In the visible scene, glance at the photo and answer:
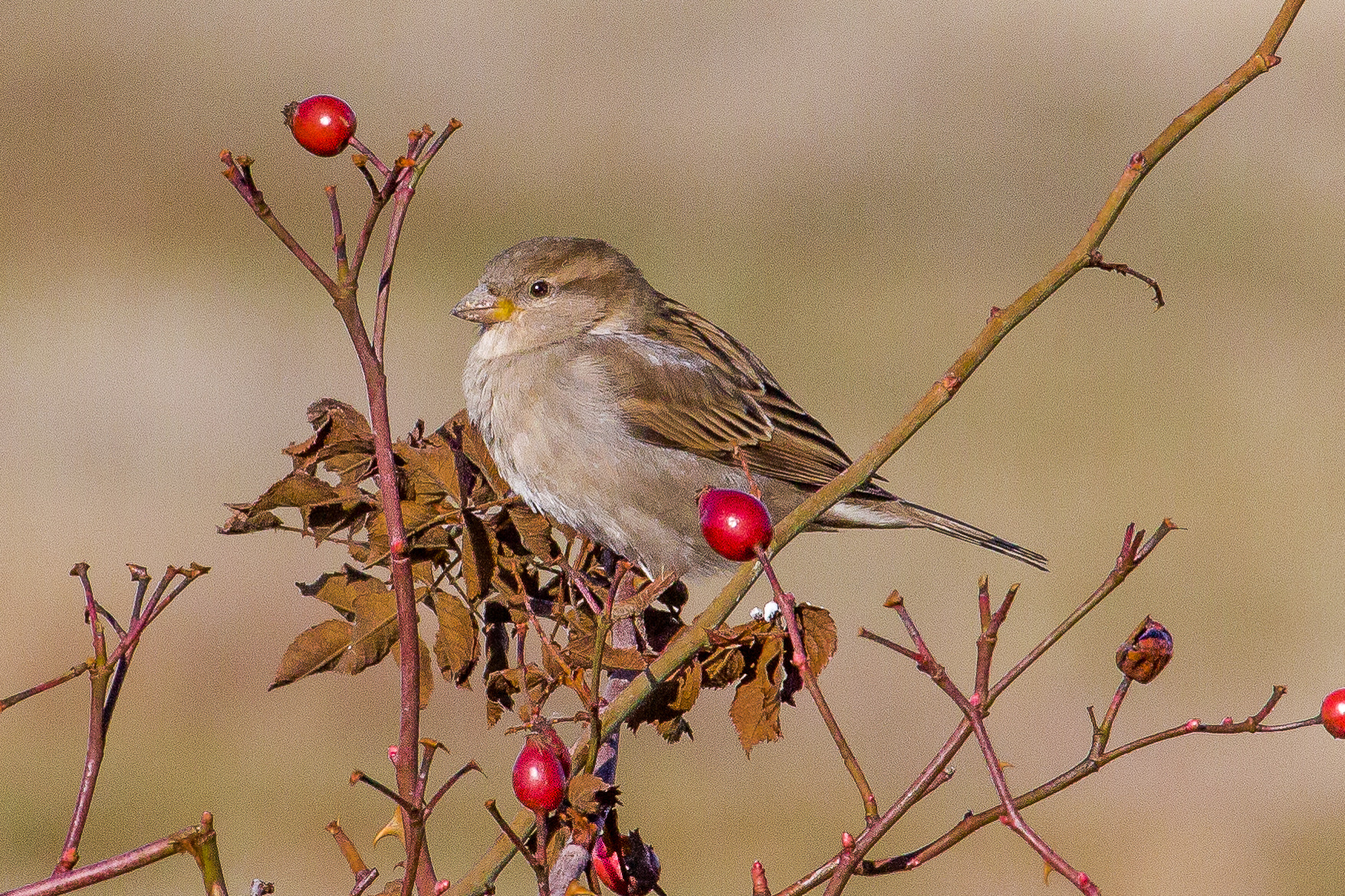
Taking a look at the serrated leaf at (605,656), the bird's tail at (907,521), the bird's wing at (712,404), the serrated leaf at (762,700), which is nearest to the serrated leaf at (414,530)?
the serrated leaf at (605,656)

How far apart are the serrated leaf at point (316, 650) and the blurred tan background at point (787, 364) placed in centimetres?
184

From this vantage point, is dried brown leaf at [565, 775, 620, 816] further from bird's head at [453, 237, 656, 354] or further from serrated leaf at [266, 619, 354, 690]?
bird's head at [453, 237, 656, 354]

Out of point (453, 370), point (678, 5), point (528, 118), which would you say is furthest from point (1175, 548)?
point (678, 5)

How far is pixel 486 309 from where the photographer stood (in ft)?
13.4

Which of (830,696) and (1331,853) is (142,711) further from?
(1331,853)

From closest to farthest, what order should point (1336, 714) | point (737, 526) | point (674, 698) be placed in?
point (737, 526), point (1336, 714), point (674, 698)

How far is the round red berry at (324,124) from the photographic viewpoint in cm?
187

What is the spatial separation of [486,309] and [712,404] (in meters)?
0.63

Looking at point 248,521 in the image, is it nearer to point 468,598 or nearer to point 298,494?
point 298,494

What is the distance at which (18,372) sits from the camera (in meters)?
9.23

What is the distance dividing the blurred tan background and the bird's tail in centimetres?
111

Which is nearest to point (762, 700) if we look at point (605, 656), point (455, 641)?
point (605, 656)

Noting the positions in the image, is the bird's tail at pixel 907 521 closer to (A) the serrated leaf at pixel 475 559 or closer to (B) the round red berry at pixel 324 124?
(A) the serrated leaf at pixel 475 559

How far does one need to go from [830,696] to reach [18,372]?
5240 millimetres
